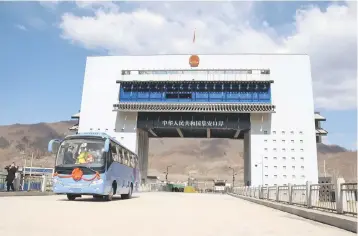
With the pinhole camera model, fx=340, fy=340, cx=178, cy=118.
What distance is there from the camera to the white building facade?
48.6 m

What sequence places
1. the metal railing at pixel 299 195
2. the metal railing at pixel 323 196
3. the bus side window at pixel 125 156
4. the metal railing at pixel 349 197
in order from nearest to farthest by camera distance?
the metal railing at pixel 349 197 < the metal railing at pixel 323 196 < the metal railing at pixel 299 195 < the bus side window at pixel 125 156

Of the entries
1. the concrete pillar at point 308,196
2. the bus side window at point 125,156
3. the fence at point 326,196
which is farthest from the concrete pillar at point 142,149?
the concrete pillar at point 308,196

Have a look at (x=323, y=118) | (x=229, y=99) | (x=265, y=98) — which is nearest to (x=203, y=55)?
(x=229, y=99)

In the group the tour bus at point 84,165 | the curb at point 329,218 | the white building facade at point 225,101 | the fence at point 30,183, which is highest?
the white building facade at point 225,101

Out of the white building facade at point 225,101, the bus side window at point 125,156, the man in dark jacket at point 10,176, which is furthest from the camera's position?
the white building facade at point 225,101

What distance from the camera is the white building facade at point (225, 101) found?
48.6 metres

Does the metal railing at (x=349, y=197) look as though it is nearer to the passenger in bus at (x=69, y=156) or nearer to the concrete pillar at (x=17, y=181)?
the passenger in bus at (x=69, y=156)

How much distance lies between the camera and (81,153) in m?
15.9

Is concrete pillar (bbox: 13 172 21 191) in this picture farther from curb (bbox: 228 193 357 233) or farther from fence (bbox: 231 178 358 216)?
curb (bbox: 228 193 357 233)

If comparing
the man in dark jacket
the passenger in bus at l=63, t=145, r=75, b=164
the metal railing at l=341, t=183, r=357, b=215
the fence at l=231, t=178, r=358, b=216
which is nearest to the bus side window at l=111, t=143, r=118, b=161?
the passenger in bus at l=63, t=145, r=75, b=164

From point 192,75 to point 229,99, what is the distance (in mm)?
6877

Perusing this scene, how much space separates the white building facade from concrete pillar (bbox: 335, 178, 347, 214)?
1560 inches

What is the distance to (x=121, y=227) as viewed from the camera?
7254 mm

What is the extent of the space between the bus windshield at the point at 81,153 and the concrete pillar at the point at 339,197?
1024 cm
